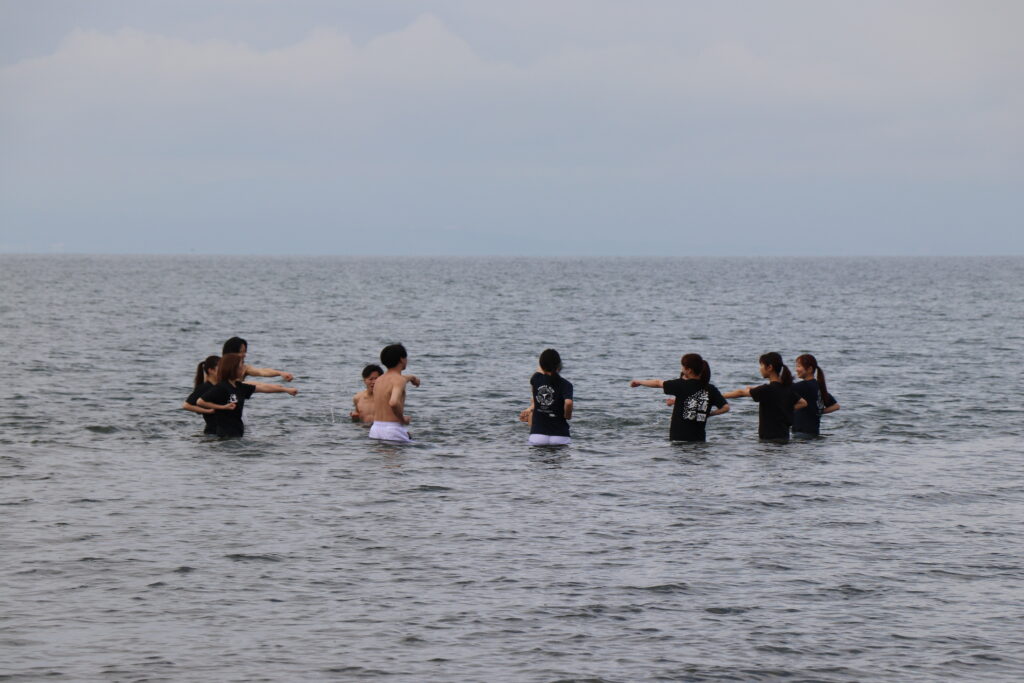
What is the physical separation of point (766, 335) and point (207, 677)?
2090 inches

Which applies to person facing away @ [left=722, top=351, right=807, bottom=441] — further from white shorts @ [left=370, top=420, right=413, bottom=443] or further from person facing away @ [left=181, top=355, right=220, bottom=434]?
person facing away @ [left=181, top=355, right=220, bottom=434]

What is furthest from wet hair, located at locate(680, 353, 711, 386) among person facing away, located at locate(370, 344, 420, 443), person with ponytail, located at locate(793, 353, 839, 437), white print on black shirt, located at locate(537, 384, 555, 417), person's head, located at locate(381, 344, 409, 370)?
person's head, located at locate(381, 344, 409, 370)

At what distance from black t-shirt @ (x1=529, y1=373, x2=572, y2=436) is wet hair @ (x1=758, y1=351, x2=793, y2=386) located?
10.8ft

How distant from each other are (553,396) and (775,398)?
12.7ft

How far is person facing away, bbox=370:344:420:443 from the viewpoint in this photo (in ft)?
64.0

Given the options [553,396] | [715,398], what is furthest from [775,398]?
[553,396]

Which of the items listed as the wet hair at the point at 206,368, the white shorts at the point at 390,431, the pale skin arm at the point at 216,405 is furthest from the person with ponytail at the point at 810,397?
the wet hair at the point at 206,368

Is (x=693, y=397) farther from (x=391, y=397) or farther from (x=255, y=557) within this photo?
(x=255, y=557)

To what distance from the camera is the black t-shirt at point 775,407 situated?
803 inches

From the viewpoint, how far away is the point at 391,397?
20.0m

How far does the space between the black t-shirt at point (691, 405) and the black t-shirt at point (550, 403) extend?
173 centimetres

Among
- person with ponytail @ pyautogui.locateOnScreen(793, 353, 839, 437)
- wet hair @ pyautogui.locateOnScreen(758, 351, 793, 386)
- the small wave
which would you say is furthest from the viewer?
person with ponytail @ pyautogui.locateOnScreen(793, 353, 839, 437)

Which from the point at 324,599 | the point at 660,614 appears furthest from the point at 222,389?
the point at 660,614

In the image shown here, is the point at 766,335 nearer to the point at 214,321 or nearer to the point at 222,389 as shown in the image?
the point at 214,321
